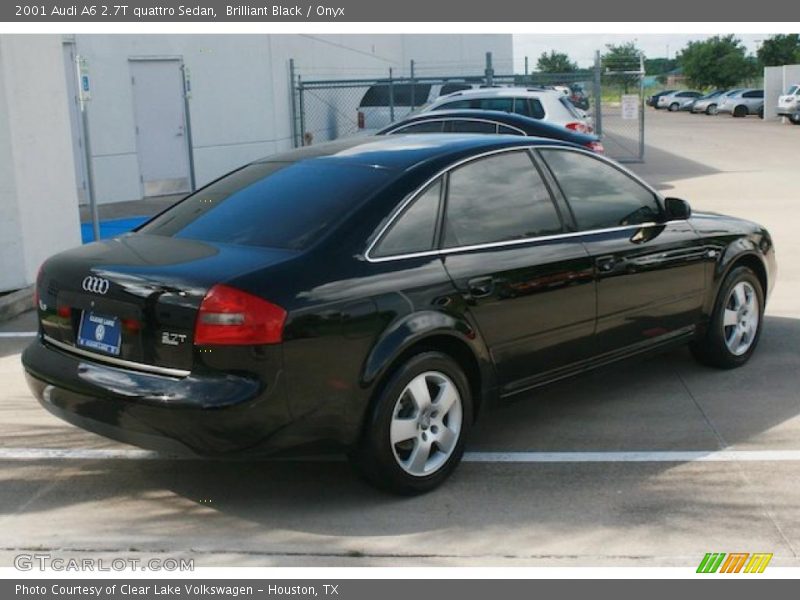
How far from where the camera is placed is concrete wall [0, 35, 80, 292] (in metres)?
8.96

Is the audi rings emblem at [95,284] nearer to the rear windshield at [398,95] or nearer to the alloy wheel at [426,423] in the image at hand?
the alloy wheel at [426,423]

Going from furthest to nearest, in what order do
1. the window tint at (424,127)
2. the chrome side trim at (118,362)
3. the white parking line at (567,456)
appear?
the window tint at (424,127)
the white parking line at (567,456)
the chrome side trim at (118,362)

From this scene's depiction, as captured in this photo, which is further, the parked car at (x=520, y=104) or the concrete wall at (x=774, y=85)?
the concrete wall at (x=774, y=85)

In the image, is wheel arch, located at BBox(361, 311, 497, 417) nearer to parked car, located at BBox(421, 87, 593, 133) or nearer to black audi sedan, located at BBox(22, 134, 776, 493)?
black audi sedan, located at BBox(22, 134, 776, 493)

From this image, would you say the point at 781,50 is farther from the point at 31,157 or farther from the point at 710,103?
the point at 31,157

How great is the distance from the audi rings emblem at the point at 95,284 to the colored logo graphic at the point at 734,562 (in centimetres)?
275

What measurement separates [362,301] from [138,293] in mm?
954

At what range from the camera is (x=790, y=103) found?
41.8m

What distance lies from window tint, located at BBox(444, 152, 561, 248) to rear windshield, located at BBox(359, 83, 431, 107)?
61.5ft

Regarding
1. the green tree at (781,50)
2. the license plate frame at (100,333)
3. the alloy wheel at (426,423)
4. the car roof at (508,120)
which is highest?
the green tree at (781,50)

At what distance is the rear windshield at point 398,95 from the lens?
24125mm

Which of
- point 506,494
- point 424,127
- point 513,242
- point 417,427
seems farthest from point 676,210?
point 424,127

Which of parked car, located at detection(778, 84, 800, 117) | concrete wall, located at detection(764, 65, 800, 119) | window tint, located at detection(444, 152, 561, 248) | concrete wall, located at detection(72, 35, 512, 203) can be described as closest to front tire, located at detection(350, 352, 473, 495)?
window tint, located at detection(444, 152, 561, 248)

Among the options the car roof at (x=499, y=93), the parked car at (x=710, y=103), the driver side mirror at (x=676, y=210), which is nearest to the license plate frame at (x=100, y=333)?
the driver side mirror at (x=676, y=210)
